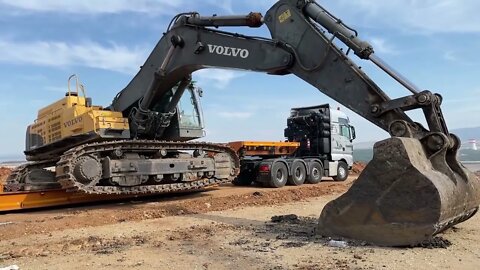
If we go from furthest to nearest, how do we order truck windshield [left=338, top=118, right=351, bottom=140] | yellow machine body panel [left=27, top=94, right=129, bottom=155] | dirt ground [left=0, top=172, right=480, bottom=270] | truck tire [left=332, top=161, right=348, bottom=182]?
1. truck windshield [left=338, top=118, right=351, bottom=140]
2. truck tire [left=332, top=161, right=348, bottom=182]
3. yellow machine body panel [left=27, top=94, right=129, bottom=155]
4. dirt ground [left=0, top=172, right=480, bottom=270]

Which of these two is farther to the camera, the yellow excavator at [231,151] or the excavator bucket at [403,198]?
the yellow excavator at [231,151]

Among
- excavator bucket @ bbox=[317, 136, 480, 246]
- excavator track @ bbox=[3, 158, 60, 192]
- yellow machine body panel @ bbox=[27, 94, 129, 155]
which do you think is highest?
yellow machine body panel @ bbox=[27, 94, 129, 155]

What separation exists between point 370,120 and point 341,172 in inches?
526

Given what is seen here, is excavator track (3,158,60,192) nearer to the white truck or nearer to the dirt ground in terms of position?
the dirt ground

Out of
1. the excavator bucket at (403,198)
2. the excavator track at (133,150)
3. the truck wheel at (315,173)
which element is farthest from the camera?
the truck wheel at (315,173)

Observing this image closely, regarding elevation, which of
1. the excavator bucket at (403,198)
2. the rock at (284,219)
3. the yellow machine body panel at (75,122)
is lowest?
the rock at (284,219)

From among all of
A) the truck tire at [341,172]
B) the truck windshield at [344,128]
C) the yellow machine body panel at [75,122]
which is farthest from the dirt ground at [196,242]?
the truck windshield at [344,128]

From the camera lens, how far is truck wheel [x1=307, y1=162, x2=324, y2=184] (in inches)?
734

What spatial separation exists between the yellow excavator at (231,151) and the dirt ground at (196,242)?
0.52 meters

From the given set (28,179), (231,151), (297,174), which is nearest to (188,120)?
(231,151)

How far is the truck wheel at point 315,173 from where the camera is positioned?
1866 cm

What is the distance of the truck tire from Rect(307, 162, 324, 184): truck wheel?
160 cm

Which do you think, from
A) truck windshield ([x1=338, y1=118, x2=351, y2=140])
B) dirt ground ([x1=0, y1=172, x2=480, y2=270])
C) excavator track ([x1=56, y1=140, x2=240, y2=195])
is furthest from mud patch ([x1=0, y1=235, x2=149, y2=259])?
truck windshield ([x1=338, y1=118, x2=351, y2=140])

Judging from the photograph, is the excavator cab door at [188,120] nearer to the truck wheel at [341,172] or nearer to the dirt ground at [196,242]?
the dirt ground at [196,242]
